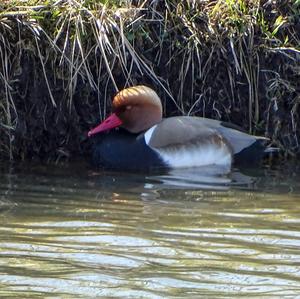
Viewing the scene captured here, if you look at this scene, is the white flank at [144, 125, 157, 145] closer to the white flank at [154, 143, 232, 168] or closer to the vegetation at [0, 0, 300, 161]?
the white flank at [154, 143, 232, 168]

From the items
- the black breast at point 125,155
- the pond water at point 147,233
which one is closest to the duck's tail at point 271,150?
the pond water at point 147,233

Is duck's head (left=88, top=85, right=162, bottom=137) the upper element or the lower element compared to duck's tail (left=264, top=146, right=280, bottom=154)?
upper

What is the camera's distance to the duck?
24.7 feet

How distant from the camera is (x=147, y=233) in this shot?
5.42m

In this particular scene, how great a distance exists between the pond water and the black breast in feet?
0.46

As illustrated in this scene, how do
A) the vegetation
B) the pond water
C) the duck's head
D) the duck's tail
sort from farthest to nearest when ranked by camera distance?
the duck's tail
the duck's head
the vegetation
the pond water

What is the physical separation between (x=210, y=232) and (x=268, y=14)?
111 inches

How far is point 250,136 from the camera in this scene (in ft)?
25.0

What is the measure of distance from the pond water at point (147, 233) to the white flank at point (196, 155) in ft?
0.56

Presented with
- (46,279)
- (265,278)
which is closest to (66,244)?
(46,279)

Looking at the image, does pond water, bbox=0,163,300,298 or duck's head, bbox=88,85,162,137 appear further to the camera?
duck's head, bbox=88,85,162,137

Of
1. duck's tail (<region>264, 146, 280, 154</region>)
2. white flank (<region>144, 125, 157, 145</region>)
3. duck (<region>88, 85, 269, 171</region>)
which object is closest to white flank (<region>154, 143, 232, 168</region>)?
duck (<region>88, 85, 269, 171</region>)

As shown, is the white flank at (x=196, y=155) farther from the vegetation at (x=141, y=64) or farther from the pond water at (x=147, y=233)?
the vegetation at (x=141, y=64)

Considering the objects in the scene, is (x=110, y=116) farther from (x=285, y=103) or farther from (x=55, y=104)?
(x=285, y=103)
